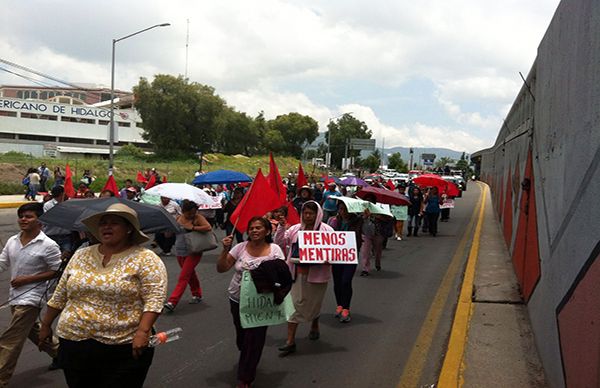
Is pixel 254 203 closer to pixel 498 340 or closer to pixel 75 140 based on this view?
pixel 498 340

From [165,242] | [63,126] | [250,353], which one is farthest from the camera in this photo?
[63,126]

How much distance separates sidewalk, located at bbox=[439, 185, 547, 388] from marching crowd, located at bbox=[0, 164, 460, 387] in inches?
65.8

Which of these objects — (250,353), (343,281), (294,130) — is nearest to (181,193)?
(343,281)

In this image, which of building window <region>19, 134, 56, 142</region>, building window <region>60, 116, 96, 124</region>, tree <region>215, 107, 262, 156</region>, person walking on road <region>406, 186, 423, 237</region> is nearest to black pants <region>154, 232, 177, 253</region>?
person walking on road <region>406, 186, 423, 237</region>

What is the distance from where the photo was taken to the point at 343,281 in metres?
7.07

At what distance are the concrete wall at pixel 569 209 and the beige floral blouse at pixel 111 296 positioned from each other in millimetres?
2641

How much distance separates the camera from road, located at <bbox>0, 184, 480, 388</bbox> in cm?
513

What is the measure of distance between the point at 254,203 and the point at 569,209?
3152 mm

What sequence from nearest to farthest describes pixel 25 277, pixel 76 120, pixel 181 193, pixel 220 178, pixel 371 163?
pixel 25 277 → pixel 181 193 → pixel 220 178 → pixel 76 120 → pixel 371 163

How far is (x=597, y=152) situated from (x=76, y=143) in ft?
304

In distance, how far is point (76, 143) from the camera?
88062 mm

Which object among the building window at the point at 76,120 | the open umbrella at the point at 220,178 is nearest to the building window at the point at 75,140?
the building window at the point at 76,120

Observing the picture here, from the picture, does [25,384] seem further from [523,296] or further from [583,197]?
[523,296]

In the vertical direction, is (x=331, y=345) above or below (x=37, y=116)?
below
